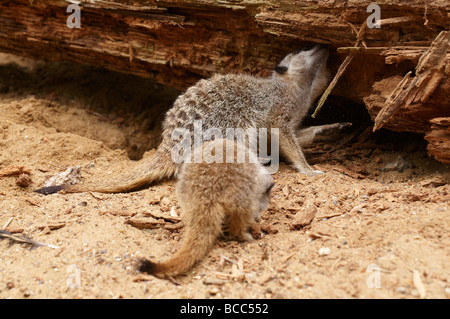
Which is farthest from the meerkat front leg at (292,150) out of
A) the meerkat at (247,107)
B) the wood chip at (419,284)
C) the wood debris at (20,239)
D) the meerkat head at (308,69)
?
the wood debris at (20,239)

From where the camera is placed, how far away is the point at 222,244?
2652 millimetres

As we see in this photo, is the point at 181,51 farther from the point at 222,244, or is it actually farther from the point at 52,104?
the point at 222,244

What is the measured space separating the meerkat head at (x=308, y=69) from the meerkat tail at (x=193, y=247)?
2.08 m

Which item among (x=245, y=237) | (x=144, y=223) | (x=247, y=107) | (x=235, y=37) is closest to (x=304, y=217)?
(x=245, y=237)

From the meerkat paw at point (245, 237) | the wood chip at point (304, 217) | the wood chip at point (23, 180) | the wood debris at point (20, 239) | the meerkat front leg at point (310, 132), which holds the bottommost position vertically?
the wood debris at point (20, 239)

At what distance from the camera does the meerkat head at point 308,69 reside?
3943 mm

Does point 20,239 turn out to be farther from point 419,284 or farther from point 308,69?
point 308,69

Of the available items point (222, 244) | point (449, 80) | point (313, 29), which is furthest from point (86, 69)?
point (449, 80)

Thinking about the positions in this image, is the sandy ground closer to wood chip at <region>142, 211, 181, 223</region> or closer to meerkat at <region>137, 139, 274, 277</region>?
wood chip at <region>142, 211, 181, 223</region>

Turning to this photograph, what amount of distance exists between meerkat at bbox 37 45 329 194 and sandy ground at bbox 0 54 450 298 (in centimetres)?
17

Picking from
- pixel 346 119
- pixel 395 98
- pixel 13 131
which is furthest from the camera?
pixel 346 119

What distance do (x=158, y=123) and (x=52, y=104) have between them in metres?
1.35

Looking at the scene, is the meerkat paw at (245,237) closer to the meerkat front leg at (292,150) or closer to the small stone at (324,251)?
the small stone at (324,251)

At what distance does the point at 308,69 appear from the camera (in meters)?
4.09
